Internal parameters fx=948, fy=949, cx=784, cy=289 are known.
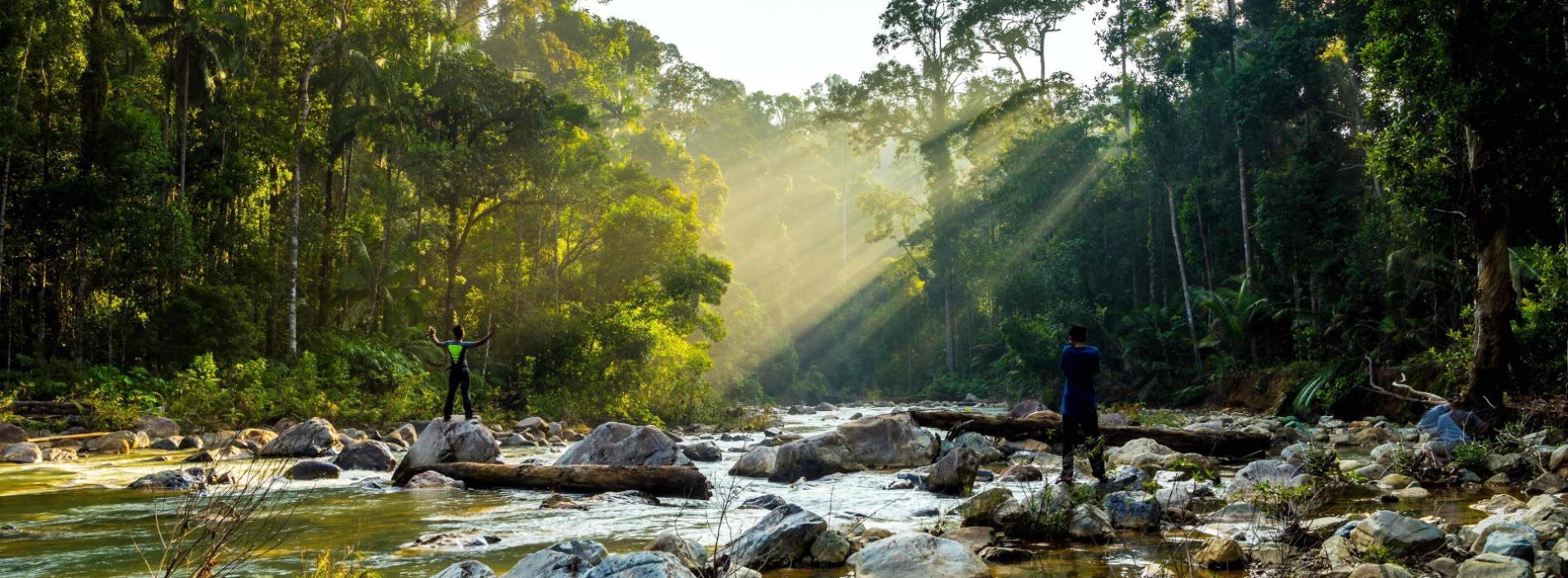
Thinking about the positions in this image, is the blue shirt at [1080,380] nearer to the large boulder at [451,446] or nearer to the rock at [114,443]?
the large boulder at [451,446]

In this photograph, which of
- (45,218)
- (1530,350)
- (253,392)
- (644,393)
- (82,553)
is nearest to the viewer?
(82,553)

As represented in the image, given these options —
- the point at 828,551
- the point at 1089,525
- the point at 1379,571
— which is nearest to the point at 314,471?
the point at 828,551

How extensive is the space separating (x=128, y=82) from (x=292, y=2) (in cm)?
335

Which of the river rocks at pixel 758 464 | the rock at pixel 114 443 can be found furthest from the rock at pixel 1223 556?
the rock at pixel 114 443

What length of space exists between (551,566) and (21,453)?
34.6 feet

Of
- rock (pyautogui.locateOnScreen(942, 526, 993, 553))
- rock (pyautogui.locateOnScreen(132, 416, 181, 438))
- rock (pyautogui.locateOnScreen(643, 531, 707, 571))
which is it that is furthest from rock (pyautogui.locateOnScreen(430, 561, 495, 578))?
rock (pyautogui.locateOnScreen(132, 416, 181, 438))

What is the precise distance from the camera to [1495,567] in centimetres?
425

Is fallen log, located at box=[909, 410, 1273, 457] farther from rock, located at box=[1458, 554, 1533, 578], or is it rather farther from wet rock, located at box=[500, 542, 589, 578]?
wet rock, located at box=[500, 542, 589, 578]

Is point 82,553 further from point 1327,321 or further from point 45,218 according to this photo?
point 1327,321

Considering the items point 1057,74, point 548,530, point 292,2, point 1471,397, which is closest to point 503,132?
point 292,2

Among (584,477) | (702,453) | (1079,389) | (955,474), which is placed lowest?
(702,453)

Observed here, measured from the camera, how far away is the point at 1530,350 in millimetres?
12016

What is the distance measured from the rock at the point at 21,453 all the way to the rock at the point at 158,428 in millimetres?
2265

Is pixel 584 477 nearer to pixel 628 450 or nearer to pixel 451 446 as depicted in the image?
pixel 628 450
